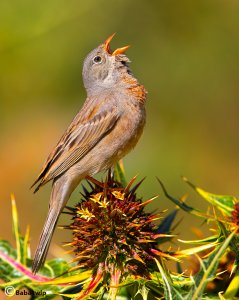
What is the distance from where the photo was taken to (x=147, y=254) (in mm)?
3113

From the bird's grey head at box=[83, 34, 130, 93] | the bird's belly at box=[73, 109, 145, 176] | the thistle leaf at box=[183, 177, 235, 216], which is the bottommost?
the thistle leaf at box=[183, 177, 235, 216]

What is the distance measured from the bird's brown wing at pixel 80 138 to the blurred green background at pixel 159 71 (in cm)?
149

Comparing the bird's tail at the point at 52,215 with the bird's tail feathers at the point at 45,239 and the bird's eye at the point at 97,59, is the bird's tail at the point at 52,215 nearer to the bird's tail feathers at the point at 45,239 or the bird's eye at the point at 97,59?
the bird's tail feathers at the point at 45,239

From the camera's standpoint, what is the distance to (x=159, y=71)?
6.80 metres

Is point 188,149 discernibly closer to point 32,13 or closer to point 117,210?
point 32,13

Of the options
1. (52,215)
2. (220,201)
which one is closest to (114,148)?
(52,215)

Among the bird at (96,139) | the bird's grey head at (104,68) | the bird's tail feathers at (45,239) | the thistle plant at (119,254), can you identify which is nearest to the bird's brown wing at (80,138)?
the bird at (96,139)

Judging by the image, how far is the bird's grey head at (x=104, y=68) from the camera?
4.98 meters

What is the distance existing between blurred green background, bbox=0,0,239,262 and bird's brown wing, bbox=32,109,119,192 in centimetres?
149

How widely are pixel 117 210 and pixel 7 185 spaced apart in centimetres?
467

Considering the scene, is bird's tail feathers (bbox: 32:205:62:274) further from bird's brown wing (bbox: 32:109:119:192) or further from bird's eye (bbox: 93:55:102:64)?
bird's eye (bbox: 93:55:102:64)

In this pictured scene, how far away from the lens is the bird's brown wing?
432 centimetres

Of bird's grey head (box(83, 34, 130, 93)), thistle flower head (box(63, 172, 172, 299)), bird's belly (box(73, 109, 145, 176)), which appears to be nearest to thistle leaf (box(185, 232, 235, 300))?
thistle flower head (box(63, 172, 172, 299))

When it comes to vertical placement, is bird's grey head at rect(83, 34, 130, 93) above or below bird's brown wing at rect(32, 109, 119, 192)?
above
